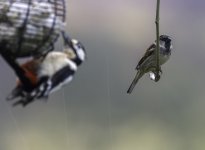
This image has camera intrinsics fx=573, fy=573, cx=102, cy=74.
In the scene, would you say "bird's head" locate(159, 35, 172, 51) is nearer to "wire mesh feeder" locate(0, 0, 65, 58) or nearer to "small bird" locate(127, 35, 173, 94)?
"small bird" locate(127, 35, 173, 94)

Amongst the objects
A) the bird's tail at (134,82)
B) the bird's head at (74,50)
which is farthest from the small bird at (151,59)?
the bird's head at (74,50)

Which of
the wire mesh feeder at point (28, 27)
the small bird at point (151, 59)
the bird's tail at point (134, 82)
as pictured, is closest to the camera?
the wire mesh feeder at point (28, 27)

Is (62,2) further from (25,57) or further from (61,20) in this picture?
(25,57)

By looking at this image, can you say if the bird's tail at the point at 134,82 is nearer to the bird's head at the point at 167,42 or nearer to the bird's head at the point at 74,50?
the bird's head at the point at 167,42

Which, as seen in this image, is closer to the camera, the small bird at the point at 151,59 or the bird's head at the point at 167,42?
the small bird at the point at 151,59

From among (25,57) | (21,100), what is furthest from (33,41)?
(21,100)

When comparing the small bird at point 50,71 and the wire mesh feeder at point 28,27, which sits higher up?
the wire mesh feeder at point 28,27
